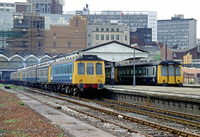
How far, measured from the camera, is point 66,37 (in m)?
130

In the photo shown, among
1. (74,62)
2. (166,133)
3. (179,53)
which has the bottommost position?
(166,133)

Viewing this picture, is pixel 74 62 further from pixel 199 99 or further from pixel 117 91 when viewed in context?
pixel 199 99

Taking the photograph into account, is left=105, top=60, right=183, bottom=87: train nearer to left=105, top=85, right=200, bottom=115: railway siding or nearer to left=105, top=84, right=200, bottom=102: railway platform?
left=105, top=84, right=200, bottom=102: railway platform

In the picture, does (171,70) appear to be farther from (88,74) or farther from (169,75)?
(88,74)

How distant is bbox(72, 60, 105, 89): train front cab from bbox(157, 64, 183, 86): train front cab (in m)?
9.16

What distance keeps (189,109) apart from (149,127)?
616 centimetres

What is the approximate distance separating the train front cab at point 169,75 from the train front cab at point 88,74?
361 inches

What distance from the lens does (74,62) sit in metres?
29.9

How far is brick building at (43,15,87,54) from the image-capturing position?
423ft

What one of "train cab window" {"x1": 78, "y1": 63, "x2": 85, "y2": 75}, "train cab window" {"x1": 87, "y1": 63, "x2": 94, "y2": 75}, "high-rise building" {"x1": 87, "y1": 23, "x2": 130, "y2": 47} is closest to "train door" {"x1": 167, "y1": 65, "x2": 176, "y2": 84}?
"train cab window" {"x1": 87, "y1": 63, "x2": 94, "y2": 75}

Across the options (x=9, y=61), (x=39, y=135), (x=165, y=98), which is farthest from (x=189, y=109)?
(x=9, y=61)

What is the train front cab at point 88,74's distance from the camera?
29797mm

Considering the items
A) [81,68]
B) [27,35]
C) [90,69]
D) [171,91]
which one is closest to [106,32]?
[27,35]

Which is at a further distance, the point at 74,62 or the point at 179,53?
the point at 179,53
